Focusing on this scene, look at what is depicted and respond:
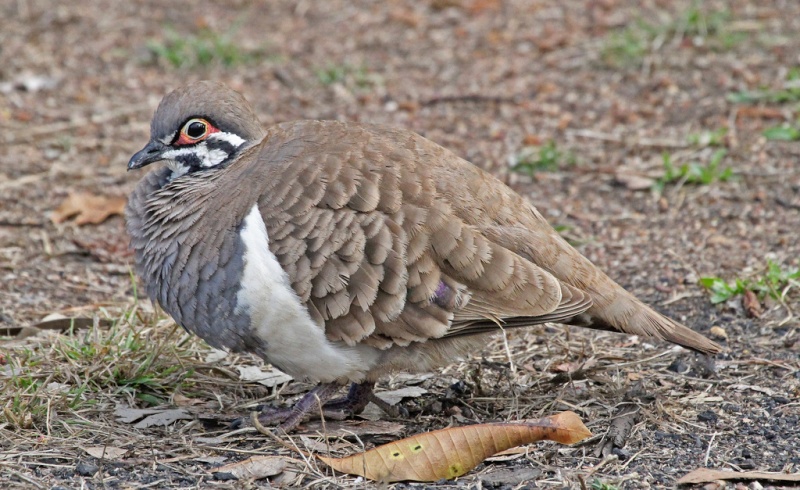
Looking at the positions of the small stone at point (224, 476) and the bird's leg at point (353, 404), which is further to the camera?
the bird's leg at point (353, 404)

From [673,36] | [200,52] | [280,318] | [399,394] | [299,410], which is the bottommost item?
[399,394]

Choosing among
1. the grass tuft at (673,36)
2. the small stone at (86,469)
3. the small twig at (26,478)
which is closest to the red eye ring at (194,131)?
the small stone at (86,469)

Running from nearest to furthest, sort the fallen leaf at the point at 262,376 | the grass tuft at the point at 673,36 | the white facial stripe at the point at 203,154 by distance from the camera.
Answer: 1. the white facial stripe at the point at 203,154
2. the fallen leaf at the point at 262,376
3. the grass tuft at the point at 673,36

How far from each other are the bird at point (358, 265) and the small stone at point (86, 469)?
0.69 metres

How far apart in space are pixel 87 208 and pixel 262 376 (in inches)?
85.2

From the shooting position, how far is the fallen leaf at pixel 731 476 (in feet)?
11.8

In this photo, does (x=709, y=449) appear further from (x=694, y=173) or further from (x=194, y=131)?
(x=694, y=173)

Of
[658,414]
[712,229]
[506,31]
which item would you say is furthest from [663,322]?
[506,31]

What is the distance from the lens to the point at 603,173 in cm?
670

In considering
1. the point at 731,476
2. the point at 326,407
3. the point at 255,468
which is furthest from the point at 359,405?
the point at 731,476

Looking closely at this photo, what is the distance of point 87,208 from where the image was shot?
20.9 ft

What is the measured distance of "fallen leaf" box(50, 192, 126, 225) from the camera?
628cm

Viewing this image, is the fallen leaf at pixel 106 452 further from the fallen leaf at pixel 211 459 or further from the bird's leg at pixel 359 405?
the bird's leg at pixel 359 405

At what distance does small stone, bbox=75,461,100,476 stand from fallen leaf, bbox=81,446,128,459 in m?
0.06
